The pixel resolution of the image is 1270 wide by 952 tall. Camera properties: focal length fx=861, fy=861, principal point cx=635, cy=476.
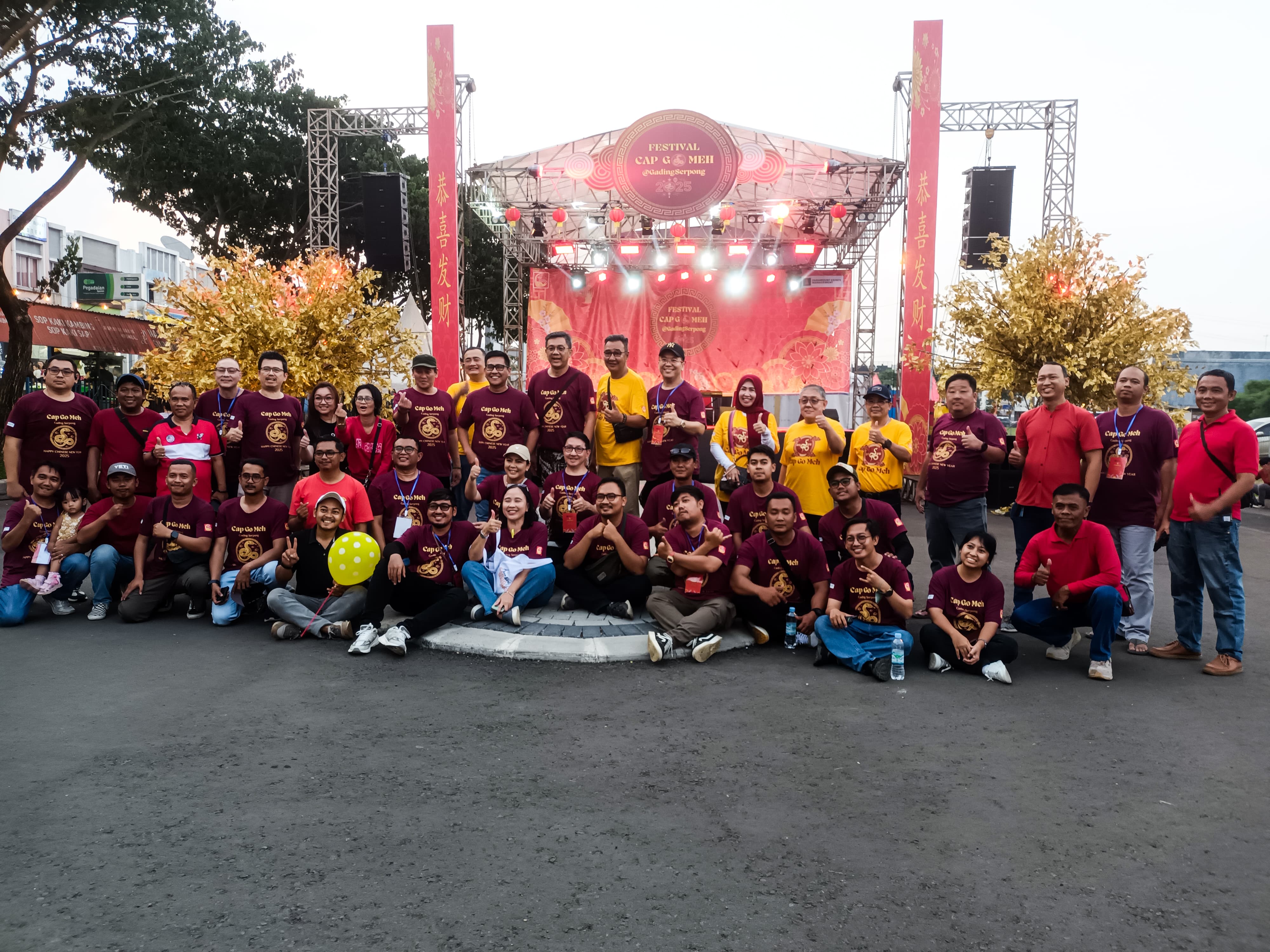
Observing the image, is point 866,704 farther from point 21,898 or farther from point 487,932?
point 21,898

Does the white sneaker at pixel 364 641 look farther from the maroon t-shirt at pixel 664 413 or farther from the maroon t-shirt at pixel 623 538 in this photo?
the maroon t-shirt at pixel 664 413

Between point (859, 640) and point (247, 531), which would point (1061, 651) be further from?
point (247, 531)

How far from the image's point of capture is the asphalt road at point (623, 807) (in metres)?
2.66

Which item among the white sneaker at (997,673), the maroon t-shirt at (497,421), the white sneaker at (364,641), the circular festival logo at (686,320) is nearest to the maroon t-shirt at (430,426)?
the maroon t-shirt at (497,421)

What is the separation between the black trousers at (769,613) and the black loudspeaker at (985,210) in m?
12.9

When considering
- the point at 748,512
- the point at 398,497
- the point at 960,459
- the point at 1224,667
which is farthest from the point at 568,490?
the point at 1224,667

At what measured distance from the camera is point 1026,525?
610 centimetres

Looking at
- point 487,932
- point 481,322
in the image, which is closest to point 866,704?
point 487,932

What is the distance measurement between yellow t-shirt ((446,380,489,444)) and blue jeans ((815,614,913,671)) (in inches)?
134

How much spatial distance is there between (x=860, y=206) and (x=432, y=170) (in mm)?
8543

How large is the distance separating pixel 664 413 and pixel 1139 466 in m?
3.46

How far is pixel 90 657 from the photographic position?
17.6 ft

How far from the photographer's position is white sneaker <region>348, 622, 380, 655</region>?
552cm

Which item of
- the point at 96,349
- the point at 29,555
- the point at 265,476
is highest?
the point at 96,349
